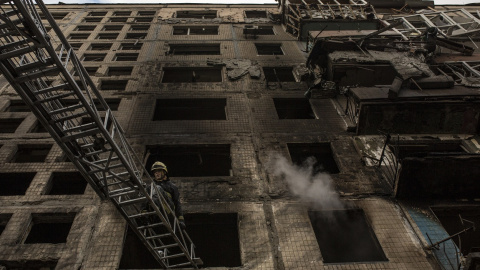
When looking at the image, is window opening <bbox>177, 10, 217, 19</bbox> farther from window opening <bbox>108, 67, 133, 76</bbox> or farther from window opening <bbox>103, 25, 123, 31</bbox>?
window opening <bbox>108, 67, 133, 76</bbox>

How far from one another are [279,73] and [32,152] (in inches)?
473

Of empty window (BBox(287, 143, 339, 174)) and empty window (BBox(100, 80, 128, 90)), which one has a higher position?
empty window (BBox(100, 80, 128, 90))

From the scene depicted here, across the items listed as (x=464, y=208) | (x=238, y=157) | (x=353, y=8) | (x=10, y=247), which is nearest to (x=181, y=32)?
(x=353, y=8)

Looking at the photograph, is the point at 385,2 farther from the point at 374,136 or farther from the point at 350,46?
the point at 374,136

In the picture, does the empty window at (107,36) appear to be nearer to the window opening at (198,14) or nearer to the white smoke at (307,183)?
the window opening at (198,14)

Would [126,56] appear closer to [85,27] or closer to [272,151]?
[85,27]

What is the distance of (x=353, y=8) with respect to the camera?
2006 cm

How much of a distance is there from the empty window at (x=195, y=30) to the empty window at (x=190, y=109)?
27.6 ft

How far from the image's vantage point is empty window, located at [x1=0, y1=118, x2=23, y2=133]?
12.2m

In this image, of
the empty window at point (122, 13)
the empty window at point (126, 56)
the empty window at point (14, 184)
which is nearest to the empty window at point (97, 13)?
the empty window at point (122, 13)

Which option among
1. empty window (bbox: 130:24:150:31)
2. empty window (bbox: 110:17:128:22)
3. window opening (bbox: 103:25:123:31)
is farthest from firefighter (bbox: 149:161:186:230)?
empty window (bbox: 110:17:128:22)

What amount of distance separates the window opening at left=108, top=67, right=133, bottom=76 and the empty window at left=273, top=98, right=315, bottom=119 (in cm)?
829

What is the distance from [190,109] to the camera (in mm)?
14414

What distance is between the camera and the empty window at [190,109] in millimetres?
13716
